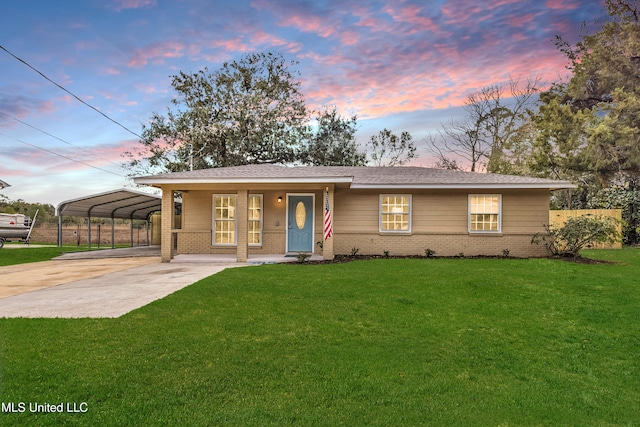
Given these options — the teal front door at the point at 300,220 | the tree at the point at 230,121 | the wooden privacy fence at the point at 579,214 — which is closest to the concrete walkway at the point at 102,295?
the teal front door at the point at 300,220

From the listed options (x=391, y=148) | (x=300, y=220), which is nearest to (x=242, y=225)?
(x=300, y=220)

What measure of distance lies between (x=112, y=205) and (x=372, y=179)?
12048 mm

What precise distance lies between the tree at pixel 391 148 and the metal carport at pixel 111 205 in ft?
51.3

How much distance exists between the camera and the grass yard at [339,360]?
3.47 metres

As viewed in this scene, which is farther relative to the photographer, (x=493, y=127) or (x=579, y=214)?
(x=493, y=127)

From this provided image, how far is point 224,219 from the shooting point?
14.7 meters

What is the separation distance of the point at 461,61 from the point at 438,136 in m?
14.4

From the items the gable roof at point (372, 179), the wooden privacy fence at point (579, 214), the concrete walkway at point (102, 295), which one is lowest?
the concrete walkway at point (102, 295)

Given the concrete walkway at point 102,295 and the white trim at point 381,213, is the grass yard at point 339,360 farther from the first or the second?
the white trim at point 381,213

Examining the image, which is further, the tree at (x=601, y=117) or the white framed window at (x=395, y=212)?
the tree at (x=601, y=117)

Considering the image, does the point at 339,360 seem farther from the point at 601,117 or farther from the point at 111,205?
the point at 601,117

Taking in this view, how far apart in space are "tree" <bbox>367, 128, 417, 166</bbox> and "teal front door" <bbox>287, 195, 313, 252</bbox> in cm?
1694

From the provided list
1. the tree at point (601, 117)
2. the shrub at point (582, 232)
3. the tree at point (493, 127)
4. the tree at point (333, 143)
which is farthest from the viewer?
the tree at point (333, 143)

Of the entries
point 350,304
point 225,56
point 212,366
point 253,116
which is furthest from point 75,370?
point 225,56
